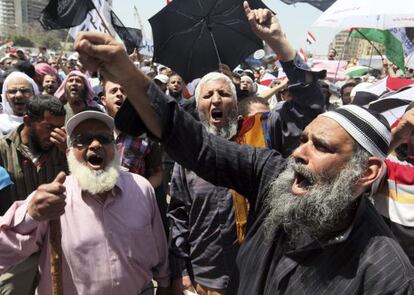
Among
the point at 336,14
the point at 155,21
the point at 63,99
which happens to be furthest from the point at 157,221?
the point at 63,99

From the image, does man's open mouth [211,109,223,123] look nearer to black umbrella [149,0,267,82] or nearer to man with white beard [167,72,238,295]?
man with white beard [167,72,238,295]

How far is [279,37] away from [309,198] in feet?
2.83

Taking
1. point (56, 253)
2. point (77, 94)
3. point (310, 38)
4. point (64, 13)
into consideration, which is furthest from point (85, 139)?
point (310, 38)

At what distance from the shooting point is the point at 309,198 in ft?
4.96

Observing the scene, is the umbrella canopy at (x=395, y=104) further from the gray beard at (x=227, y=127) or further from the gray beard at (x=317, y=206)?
the gray beard at (x=317, y=206)

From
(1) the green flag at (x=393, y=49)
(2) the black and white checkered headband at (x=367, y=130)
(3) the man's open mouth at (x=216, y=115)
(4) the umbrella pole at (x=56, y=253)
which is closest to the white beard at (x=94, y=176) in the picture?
(4) the umbrella pole at (x=56, y=253)

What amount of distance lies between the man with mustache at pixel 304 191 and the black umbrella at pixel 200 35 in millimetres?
1820

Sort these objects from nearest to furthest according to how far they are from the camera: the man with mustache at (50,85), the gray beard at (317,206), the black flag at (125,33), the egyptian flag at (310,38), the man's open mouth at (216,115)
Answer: the gray beard at (317,206) → the man's open mouth at (216,115) → the black flag at (125,33) → the man with mustache at (50,85) → the egyptian flag at (310,38)

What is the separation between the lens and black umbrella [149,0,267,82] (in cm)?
326

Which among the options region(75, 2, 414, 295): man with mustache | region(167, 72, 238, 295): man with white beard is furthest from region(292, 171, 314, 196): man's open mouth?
region(167, 72, 238, 295): man with white beard

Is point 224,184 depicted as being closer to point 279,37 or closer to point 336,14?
point 279,37

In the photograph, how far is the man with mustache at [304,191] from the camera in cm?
135

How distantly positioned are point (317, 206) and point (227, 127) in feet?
4.38

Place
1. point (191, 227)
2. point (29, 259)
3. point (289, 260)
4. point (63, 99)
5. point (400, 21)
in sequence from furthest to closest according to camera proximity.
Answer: point (63, 99)
point (400, 21)
point (191, 227)
point (29, 259)
point (289, 260)
